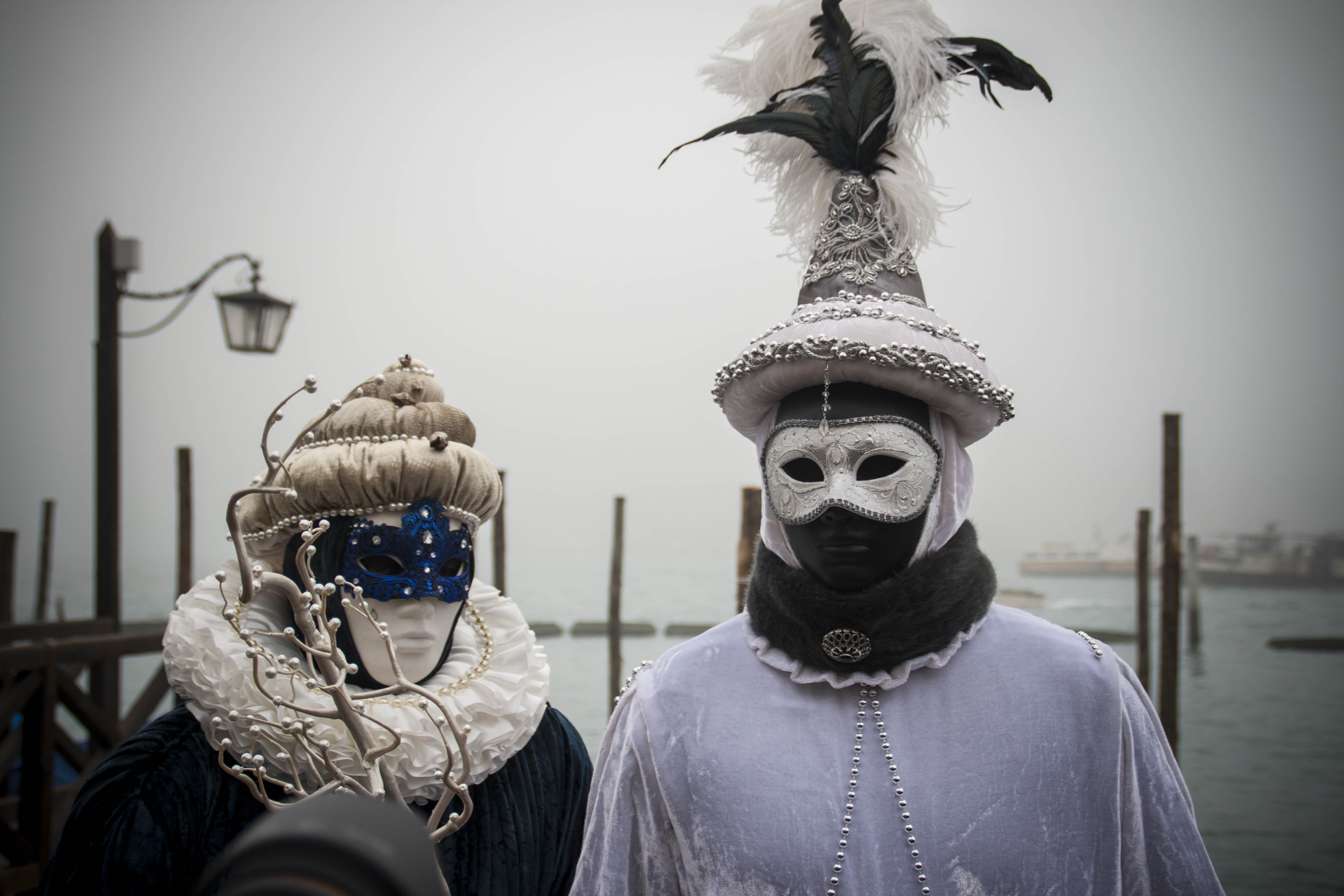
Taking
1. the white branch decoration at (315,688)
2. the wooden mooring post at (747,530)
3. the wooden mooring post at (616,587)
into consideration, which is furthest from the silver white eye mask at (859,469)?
the wooden mooring post at (616,587)

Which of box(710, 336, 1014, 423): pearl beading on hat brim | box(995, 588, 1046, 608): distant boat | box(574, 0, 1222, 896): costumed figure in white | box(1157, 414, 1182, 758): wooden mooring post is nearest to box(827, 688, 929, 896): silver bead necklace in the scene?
box(574, 0, 1222, 896): costumed figure in white

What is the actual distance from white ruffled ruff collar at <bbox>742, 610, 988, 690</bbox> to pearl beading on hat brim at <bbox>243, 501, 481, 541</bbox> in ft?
3.24

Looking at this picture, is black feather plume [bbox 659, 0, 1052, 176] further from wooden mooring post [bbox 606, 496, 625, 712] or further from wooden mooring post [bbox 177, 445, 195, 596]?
wooden mooring post [bbox 606, 496, 625, 712]

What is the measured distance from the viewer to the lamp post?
5.05 m

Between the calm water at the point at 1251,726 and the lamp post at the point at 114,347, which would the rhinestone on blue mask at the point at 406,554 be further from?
the lamp post at the point at 114,347

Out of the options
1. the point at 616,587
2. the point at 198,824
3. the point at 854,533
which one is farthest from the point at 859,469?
the point at 616,587

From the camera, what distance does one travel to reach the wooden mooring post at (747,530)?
7637mm

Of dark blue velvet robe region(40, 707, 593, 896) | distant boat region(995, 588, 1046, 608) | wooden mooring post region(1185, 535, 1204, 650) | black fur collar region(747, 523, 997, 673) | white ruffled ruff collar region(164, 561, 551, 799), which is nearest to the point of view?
black fur collar region(747, 523, 997, 673)

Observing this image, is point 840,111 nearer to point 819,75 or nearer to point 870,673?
point 819,75

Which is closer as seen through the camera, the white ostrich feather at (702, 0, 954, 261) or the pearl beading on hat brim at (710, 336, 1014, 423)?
the pearl beading on hat brim at (710, 336, 1014, 423)

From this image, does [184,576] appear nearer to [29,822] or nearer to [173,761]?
[29,822]

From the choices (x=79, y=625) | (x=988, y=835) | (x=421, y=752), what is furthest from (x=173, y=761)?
(x=79, y=625)

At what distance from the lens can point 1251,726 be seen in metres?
21.1

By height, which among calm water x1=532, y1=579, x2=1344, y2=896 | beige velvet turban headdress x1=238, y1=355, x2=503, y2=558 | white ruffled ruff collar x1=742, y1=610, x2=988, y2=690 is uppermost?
beige velvet turban headdress x1=238, y1=355, x2=503, y2=558
